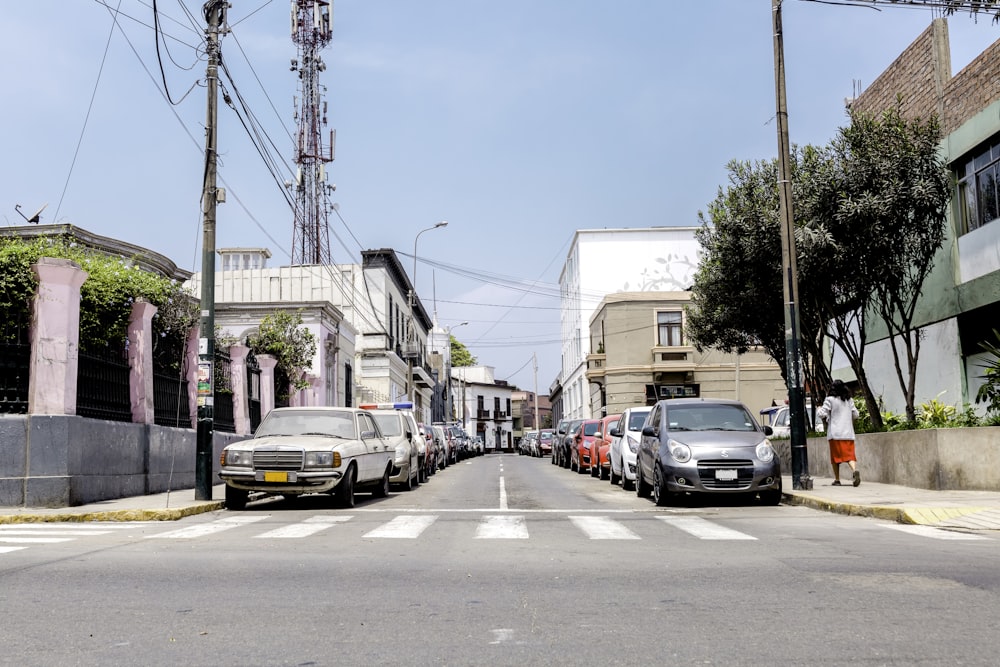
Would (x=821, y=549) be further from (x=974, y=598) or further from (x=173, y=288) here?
(x=173, y=288)

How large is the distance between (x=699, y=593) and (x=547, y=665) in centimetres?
221

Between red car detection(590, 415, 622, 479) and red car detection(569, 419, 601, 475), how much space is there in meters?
0.78

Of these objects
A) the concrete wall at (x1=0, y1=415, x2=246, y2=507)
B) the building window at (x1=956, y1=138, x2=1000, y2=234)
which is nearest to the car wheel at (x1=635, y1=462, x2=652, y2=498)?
the building window at (x1=956, y1=138, x2=1000, y2=234)

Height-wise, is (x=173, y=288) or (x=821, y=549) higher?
(x=173, y=288)

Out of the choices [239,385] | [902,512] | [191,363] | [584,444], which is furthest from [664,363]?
[902,512]

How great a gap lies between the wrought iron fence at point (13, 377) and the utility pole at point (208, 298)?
2.72 meters

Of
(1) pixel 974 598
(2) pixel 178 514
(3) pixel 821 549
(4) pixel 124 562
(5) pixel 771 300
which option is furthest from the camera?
(5) pixel 771 300

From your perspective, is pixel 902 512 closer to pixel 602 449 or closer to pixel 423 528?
pixel 423 528

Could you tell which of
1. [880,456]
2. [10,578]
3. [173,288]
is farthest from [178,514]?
[880,456]

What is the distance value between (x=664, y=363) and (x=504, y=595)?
4497 cm

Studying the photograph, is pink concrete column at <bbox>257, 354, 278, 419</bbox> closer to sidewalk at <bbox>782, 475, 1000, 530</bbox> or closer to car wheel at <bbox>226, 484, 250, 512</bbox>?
car wheel at <bbox>226, 484, 250, 512</bbox>

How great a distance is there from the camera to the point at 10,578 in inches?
294

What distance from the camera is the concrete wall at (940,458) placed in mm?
14602

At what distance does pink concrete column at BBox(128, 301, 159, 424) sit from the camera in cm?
1742
